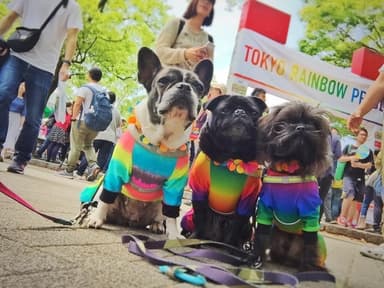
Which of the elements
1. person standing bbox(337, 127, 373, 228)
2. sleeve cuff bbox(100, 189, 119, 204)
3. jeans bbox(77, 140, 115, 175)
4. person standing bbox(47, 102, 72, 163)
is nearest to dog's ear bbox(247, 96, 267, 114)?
sleeve cuff bbox(100, 189, 119, 204)

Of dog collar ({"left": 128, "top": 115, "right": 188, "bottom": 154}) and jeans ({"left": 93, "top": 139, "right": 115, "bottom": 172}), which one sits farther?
jeans ({"left": 93, "top": 139, "right": 115, "bottom": 172})

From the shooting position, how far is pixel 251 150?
2.58 m

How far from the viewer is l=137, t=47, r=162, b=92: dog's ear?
2.68 meters

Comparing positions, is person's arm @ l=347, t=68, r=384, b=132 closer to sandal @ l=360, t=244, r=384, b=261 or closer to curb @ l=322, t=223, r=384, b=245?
sandal @ l=360, t=244, r=384, b=261

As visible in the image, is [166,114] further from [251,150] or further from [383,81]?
[383,81]

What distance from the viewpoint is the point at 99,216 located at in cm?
247

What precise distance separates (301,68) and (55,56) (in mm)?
5321

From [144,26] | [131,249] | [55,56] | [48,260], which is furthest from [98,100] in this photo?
[144,26]

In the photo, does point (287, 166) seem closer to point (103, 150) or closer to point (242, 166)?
point (242, 166)

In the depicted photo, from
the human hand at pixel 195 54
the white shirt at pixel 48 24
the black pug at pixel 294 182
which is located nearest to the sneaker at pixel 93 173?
the white shirt at pixel 48 24

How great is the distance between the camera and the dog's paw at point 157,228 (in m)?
2.71

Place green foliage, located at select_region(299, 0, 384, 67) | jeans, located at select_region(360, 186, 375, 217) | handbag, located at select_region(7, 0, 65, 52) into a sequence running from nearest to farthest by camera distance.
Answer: handbag, located at select_region(7, 0, 65, 52) < jeans, located at select_region(360, 186, 375, 217) < green foliage, located at select_region(299, 0, 384, 67)

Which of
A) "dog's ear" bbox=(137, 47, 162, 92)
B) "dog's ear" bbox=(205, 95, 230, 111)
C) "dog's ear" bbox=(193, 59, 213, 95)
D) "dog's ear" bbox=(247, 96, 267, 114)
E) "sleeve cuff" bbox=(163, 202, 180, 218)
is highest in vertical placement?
"dog's ear" bbox=(193, 59, 213, 95)

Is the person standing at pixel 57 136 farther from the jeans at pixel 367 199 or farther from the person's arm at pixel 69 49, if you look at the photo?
the jeans at pixel 367 199
